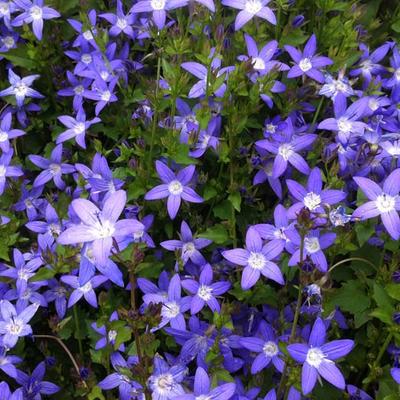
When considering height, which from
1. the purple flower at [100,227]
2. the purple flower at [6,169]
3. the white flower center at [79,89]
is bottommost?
the purple flower at [6,169]

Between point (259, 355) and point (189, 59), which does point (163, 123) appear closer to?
point (189, 59)

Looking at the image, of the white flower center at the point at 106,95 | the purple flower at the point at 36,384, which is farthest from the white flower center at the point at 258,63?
the purple flower at the point at 36,384

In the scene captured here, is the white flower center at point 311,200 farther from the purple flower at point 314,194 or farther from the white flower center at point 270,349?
the white flower center at point 270,349

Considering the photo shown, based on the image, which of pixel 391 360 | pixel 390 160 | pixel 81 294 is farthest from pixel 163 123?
pixel 391 360

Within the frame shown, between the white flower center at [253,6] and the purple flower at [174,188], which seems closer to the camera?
the purple flower at [174,188]

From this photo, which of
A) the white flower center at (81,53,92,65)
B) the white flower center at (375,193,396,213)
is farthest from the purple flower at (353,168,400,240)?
the white flower center at (81,53,92,65)

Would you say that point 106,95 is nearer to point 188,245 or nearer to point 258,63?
point 258,63

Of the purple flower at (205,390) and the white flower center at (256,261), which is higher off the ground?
the white flower center at (256,261)

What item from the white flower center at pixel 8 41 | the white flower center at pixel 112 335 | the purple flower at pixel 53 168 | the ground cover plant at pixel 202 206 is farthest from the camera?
the white flower center at pixel 8 41
